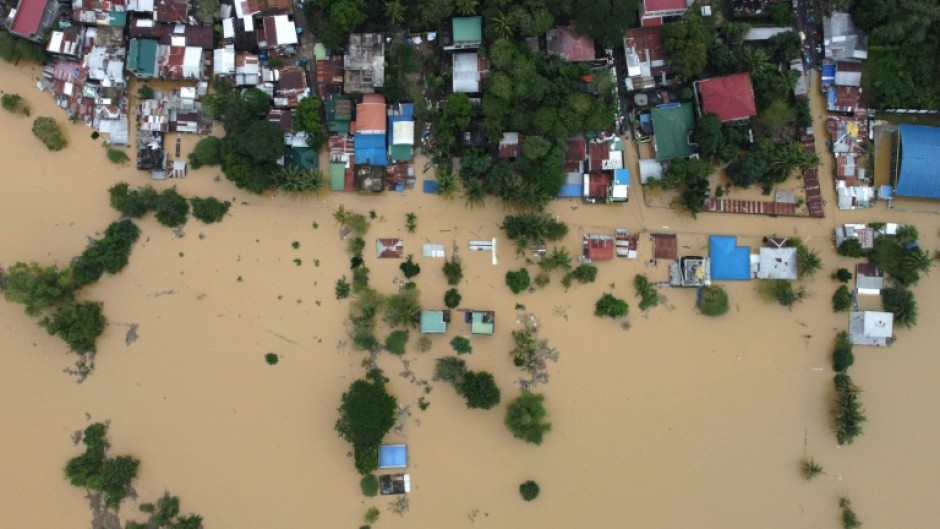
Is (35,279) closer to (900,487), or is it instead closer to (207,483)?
(207,483)

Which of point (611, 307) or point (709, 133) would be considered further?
point (611, 307)

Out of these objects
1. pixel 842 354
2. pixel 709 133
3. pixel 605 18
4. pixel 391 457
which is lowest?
pixel 391 457

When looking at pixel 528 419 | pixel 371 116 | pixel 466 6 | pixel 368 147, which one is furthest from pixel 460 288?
pixel 466 6

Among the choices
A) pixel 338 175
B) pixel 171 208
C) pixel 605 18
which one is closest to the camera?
pixel 605 18

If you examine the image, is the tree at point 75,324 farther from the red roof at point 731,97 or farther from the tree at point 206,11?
the red roof at point 731,97

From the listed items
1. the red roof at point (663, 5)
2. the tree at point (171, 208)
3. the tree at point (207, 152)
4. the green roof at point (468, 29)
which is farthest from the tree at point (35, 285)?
the red roof at point (663, 5)

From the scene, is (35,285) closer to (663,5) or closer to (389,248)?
(389,248)

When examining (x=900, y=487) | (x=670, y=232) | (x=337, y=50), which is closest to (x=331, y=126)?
(x=337, y=50)
